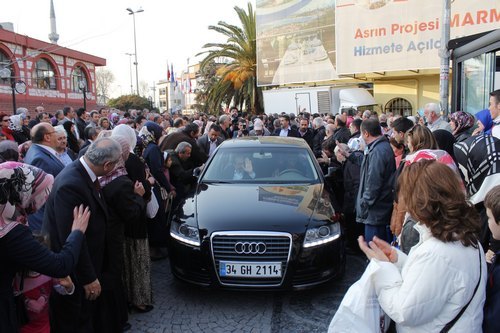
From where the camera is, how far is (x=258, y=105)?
1171 inches

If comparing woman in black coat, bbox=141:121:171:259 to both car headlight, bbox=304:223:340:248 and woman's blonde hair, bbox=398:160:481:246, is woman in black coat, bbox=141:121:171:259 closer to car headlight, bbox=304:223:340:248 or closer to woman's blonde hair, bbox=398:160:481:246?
car headlight, bbox=304:223:340:248

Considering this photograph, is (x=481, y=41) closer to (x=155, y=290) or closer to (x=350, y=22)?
(x=155, y=290)

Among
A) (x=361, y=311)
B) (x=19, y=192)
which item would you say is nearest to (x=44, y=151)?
(x=19, y=192)

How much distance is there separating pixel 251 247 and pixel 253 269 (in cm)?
21

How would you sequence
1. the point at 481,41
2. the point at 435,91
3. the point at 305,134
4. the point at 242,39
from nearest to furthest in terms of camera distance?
the point at 481,41 → the point at 305,134 → the point at 435,91 → the point at 242,39

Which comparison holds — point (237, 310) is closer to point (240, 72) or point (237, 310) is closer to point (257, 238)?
point (257, 238)

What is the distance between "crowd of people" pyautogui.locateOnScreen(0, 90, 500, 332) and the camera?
68.4 inches

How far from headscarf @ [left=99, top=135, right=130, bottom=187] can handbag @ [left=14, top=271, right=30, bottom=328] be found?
48.0 inches

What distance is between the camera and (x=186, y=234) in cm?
424

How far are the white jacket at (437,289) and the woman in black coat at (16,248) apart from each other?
1.68 m

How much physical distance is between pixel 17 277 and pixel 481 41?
25.9 ft

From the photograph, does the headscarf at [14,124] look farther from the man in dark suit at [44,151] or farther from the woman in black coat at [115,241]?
the woman in black coat at [115,241]

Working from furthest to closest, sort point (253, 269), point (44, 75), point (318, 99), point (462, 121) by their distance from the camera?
point (44, 75), point (318, 99), point (462, 121), point (253, 269)

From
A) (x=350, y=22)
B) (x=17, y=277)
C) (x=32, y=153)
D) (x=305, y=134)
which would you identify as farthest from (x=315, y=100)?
(x=17, y=277)
